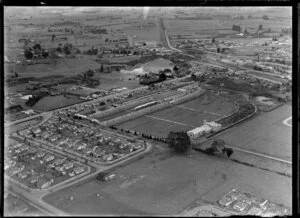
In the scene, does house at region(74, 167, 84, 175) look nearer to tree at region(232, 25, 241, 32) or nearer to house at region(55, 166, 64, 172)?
house at region(55, 166, 64, 172)

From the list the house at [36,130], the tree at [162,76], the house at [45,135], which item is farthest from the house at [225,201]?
the tree at [162,76]

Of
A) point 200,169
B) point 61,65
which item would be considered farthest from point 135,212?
point 61,65

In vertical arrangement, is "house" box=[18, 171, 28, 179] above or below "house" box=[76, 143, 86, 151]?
above

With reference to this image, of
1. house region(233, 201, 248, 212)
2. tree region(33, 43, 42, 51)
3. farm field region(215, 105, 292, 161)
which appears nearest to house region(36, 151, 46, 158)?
house region(233, 201, 248, 212)

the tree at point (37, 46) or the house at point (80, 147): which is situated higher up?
the tree at point (37, 46)

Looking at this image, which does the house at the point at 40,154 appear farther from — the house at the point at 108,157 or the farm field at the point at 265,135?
the farm field at the point at 265,135

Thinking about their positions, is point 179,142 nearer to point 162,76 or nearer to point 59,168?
point 59,168
